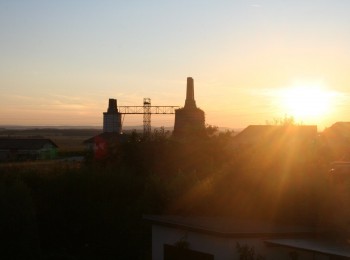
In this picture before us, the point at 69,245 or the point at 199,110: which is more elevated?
the point at 199,110

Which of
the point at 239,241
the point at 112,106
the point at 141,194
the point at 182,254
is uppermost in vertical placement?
the point at 112,106

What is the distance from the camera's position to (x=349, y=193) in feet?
50.6

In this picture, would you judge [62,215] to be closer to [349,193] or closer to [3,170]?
[3,170]

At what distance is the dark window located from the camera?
15117 millimetres

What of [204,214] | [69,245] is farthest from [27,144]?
[204,214]

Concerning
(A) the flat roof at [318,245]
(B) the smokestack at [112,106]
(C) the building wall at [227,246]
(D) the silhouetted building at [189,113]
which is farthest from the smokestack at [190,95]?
(A) the flat roof at [318,245]

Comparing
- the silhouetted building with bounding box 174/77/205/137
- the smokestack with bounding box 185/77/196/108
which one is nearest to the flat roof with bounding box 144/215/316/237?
the silhouetted building with bounding box 174/77/205/137

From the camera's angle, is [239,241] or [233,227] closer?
[239,241]

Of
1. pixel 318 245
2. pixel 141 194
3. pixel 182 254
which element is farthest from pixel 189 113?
pixel 318 245

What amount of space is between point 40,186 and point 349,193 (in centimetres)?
1866

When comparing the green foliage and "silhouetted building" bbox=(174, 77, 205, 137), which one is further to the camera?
"silhouetted building" bbox=(174, 77, 205, 137)

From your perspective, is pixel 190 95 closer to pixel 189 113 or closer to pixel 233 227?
pixel 189 113

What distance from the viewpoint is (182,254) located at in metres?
15.6

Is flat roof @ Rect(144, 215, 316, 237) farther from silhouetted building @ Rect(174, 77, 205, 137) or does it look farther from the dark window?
silhouetted building @ Rect(174, 77, 205, 137)
